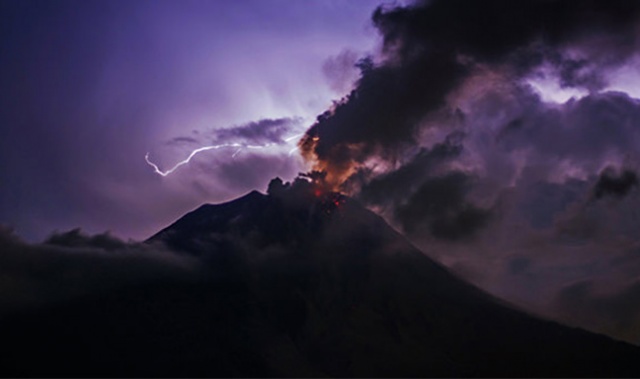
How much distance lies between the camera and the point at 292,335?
182 meters

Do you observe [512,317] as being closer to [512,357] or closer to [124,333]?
[512,357]

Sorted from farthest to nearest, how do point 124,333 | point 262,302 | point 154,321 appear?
point 262,302
point 154,321
point 124,333

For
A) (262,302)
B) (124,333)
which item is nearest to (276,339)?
(262,302)

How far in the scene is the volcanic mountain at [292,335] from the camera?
143 meters

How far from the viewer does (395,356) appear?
6757 inches

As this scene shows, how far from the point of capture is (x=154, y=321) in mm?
164125

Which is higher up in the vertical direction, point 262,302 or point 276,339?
point 262,302

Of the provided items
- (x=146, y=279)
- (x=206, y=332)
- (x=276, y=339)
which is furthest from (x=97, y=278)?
(x=276, y=339)

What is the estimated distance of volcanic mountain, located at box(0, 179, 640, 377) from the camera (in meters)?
143

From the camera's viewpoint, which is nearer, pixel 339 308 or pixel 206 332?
pixel 206 332

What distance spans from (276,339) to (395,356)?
34.8 m

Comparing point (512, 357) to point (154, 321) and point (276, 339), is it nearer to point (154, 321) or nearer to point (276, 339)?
point (276, 339)

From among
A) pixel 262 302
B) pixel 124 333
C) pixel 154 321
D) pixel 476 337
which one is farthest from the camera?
pixel 262 302

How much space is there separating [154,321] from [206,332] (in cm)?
1424
